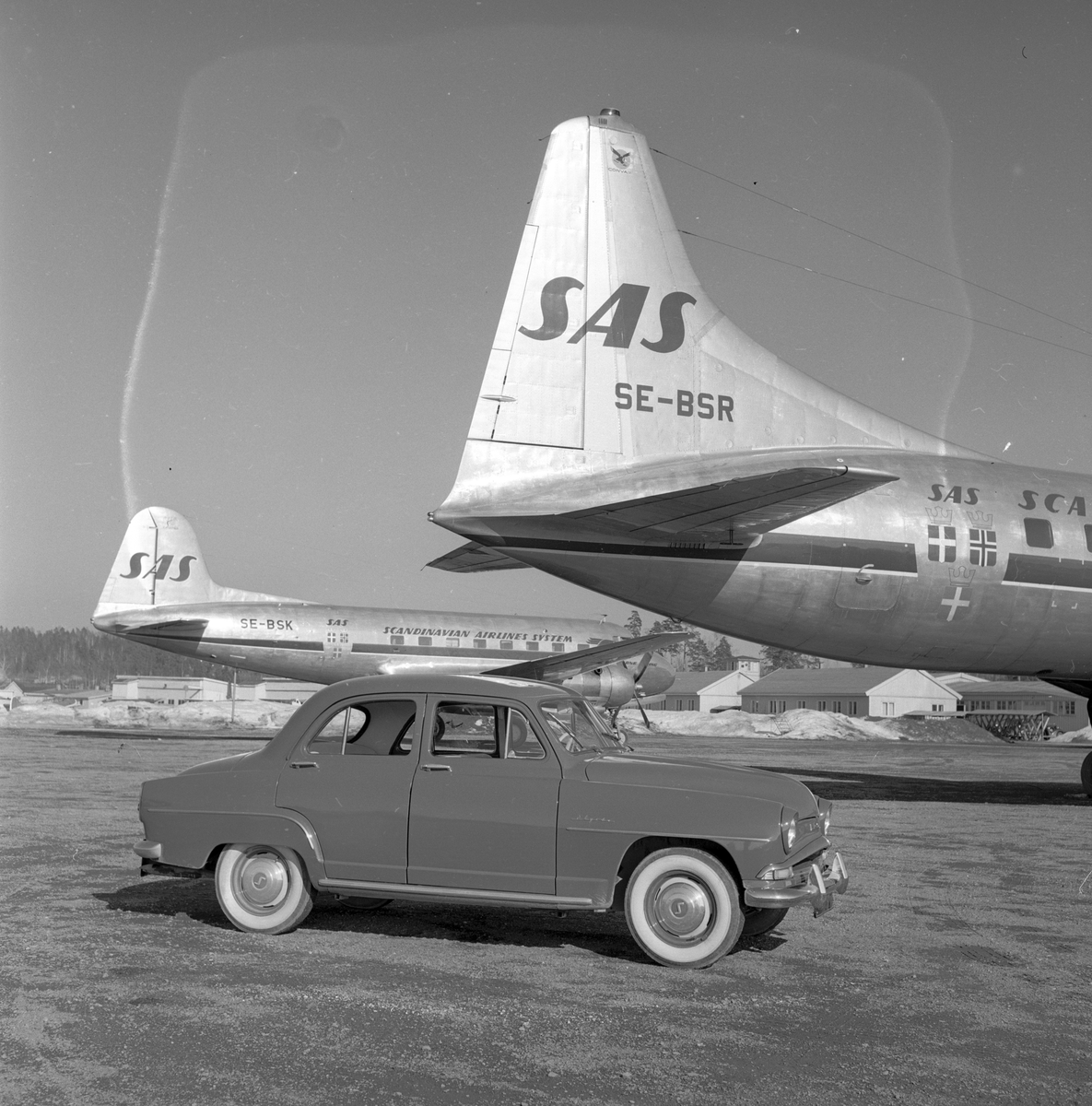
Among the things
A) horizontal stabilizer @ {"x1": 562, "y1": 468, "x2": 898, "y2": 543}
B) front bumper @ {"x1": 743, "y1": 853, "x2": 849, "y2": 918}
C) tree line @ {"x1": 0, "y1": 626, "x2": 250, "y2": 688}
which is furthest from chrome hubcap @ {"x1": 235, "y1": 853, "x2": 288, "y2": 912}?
tree line @ {"x1": 0, "y1": 626, "x2": 250, "y2": 688}

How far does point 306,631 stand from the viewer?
3834 centimetres

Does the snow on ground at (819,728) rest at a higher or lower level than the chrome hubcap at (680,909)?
lower

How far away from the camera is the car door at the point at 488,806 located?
6.81 metres

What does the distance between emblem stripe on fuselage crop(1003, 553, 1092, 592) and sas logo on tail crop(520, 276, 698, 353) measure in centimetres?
→ 616

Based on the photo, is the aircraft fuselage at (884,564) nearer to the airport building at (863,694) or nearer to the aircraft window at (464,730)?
the aircraft window at (464,730)

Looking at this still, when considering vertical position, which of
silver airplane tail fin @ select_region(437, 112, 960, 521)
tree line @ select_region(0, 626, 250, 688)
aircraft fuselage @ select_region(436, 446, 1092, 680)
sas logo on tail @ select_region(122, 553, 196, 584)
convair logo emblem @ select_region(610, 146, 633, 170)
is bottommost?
tree line @ select_region(0, 626, 250, 688)

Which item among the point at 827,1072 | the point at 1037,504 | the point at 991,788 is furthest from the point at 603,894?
the point at 991,788

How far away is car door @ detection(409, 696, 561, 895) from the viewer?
6.81 metres

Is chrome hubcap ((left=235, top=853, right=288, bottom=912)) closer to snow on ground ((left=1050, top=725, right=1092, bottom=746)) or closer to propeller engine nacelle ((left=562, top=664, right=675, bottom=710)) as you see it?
propeller engine nacelle ((left=562, top=664, right=675, bottom=710))

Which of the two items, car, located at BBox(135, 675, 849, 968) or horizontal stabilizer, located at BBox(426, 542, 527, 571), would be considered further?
horizontal stabilizer, located at BBox(426, 542, 527, 571)

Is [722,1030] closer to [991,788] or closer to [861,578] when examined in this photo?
[861,578]

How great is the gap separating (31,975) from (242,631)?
32.6m

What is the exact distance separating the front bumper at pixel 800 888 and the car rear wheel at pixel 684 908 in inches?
6.2

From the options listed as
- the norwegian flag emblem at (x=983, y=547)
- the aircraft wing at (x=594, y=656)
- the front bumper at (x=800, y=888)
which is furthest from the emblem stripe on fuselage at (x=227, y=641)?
the front bumper at (x=800, y=888)
